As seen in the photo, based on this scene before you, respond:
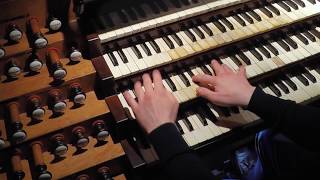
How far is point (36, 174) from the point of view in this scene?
6.68 feet

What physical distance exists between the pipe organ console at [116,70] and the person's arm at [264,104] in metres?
0.15

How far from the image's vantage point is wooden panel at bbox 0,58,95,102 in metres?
2.08

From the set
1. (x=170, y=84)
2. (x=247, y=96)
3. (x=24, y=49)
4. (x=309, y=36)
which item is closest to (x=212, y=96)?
(x=247, y=96)

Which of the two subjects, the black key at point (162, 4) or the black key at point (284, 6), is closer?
the black key at point (162, 4)

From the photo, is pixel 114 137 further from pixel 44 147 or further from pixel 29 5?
pixel 29 5

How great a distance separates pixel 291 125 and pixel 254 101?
231 mm

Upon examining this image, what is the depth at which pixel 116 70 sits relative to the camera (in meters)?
2.29

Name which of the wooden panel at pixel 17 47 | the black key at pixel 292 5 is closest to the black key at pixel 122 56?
the wooden panel at pixel 17 47

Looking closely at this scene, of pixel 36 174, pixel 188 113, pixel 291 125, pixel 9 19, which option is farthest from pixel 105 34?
pixel 291 125

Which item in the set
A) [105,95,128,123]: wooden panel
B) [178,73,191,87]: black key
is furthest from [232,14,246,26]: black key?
[105,95,128,123]: wooden panel

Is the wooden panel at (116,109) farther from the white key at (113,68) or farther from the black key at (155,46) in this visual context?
the black key at (155,46)

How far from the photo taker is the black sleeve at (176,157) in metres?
1.79

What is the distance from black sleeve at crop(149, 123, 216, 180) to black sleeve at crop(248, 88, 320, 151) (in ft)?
1.64

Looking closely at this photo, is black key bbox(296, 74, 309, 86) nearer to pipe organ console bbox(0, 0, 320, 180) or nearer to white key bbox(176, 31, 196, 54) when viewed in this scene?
pipe organ console bbox(0, 0, 320, 180)
